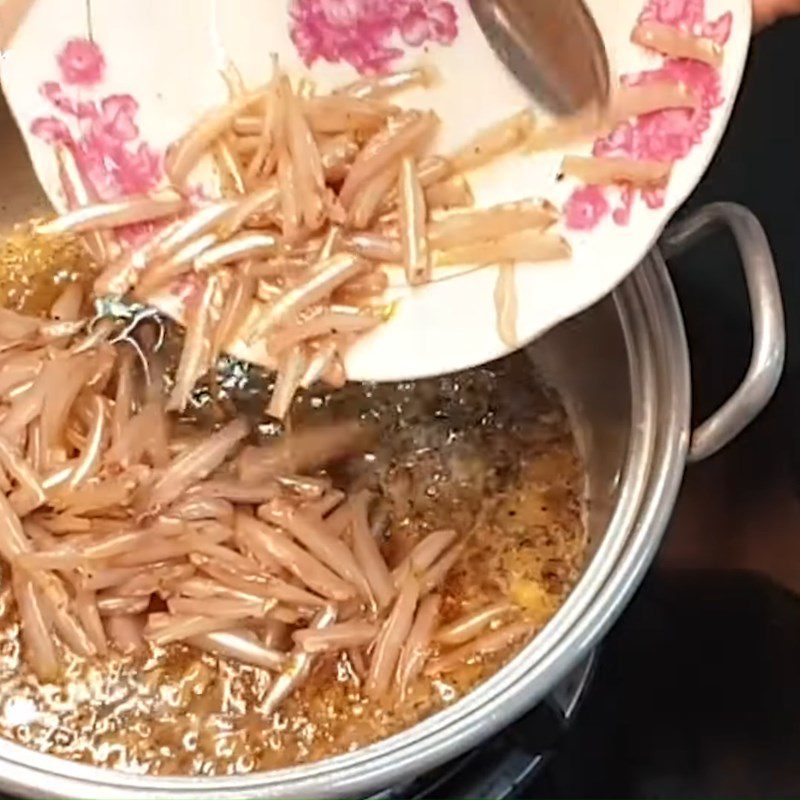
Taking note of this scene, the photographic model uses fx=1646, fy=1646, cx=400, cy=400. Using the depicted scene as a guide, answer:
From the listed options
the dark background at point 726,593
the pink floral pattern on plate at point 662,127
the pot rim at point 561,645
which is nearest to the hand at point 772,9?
the pink floral pattern on plate at point 662,127

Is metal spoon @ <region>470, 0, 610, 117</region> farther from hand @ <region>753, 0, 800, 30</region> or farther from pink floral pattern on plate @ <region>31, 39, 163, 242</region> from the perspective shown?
pink floral pattern on plate @ <region>31, 39, 163, 242</region>

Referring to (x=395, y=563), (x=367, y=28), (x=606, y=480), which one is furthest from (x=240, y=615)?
(x=367, y=28)

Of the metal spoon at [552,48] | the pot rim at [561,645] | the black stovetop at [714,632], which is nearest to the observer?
the pot rim at [561,645]

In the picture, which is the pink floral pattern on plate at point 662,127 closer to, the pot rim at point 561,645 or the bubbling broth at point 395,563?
the pot rim at point 561,645

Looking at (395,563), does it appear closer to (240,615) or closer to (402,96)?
(240,615)

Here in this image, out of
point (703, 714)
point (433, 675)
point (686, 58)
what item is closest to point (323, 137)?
point (686, 58)

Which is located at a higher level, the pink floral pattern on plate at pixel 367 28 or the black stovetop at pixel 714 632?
the pink floral pattern on plate at pixel 367 28
